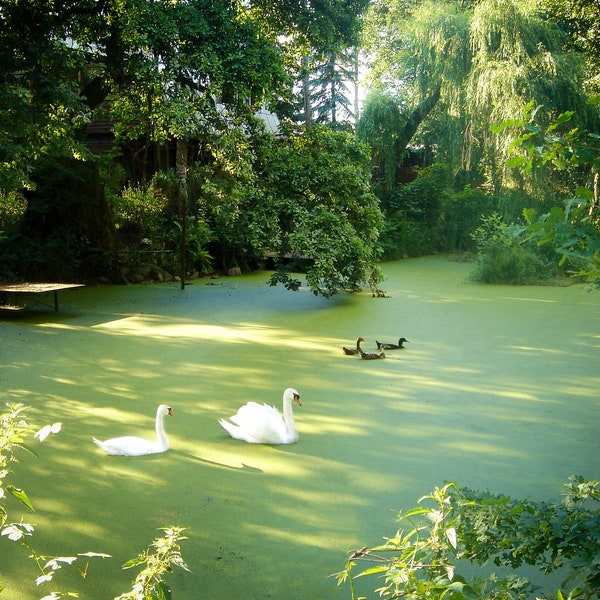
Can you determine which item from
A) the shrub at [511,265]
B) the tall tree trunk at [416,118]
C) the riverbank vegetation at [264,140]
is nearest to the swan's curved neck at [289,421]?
the riverbank vegetation at [264,140]

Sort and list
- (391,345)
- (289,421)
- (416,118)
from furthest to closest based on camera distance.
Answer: (416,118), (391,345), (289,421)

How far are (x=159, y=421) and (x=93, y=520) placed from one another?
999 millimetres

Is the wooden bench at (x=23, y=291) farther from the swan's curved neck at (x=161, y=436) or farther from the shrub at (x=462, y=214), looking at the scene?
the shrub at (x=462, y=214)

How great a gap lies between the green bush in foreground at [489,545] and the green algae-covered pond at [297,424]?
1.04 m

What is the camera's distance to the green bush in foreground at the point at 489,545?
1.77 m

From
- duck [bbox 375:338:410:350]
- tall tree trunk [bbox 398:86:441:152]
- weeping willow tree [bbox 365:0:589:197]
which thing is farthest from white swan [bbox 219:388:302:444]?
tall tree trunk [bbox 398:86:441:152]

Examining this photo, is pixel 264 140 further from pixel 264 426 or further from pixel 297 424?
pixel 264 426

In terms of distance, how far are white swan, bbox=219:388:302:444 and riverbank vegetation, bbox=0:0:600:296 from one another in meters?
2.61

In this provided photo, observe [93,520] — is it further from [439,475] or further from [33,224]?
[33,224]

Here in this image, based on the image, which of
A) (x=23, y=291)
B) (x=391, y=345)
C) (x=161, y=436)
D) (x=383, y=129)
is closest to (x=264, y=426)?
(x=161, y=436)

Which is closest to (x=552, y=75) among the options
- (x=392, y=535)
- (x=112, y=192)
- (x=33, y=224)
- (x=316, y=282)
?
(x=316, y=282)

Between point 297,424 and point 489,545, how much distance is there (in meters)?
2.95

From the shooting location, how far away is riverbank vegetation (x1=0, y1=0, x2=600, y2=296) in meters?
8.02

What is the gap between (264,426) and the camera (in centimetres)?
447
